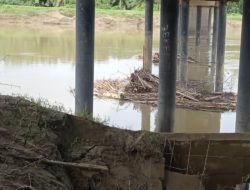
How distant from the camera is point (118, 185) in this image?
6188 millimetres

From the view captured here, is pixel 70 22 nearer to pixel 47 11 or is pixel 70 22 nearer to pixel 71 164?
pixel 47 11

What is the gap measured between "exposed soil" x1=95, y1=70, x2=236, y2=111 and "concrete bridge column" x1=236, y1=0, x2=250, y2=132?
3844mm

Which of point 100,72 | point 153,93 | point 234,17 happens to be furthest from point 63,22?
point 153,93

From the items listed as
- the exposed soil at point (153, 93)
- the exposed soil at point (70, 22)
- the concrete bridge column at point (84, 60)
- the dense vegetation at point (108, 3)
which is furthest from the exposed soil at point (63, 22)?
the concrete bridge column at point (84, 60)

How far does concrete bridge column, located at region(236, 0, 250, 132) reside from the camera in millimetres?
11273

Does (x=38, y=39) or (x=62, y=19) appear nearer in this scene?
(x=38, y=39)

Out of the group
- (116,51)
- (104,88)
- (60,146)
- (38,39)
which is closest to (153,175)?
(60,146)

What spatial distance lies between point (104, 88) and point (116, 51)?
1488 centimetres

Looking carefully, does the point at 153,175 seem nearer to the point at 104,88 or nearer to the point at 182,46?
the point at 104,88

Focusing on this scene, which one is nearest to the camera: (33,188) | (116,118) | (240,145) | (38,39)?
(33,188)

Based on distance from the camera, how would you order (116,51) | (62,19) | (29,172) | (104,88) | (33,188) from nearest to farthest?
1. (33,188)
2. (29,172)
3. (104,88)
4. (116,51)
5. (62,19)

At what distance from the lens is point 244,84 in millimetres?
11461

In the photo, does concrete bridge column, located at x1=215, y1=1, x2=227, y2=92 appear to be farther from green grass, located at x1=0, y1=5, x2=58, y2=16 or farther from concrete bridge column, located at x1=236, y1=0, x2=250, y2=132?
green grass, located at x1=0, y1=5, x2=58, y2=16

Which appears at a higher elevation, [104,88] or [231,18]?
[231,18]
